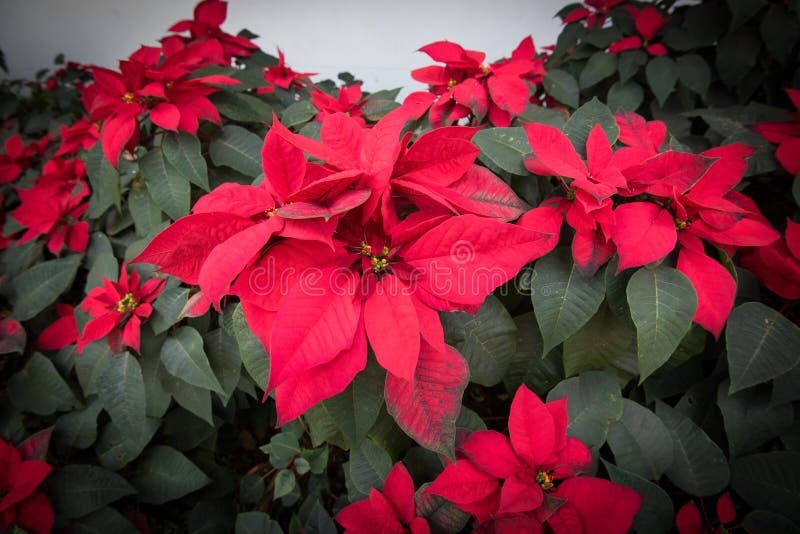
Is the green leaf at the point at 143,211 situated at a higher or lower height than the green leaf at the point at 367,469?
higher

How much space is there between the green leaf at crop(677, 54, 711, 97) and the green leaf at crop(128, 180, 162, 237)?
1105 mm

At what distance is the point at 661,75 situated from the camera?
0.87 m

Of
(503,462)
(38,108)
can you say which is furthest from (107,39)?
(503,462)

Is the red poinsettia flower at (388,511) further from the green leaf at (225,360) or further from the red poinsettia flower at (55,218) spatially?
the red poinsettia flower at (55,218)

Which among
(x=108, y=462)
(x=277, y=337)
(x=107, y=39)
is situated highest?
(x=107, y=39)

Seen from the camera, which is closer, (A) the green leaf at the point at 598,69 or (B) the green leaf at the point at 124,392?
(B) the green leaf at the point at 124,392

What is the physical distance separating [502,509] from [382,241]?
0.27 metres

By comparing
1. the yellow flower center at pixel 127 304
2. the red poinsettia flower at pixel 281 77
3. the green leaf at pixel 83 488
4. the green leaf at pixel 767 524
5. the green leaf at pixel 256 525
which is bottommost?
the green leaf at pixel 256 525

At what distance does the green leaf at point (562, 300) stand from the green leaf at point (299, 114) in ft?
1.81

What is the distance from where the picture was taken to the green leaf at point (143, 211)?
0.74m

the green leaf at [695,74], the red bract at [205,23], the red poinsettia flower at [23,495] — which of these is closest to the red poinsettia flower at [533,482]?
the red poinsettia flower at [23,495]

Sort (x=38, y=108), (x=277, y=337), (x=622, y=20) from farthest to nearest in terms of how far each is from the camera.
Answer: (x=38, y=108) < (x=622, y=20) < (x=277, y=337)

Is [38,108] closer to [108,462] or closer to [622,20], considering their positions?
[108,462]

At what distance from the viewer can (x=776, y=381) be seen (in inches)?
18.7
